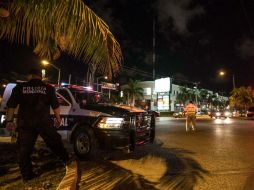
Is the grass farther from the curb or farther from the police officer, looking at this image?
Answer: the police officer

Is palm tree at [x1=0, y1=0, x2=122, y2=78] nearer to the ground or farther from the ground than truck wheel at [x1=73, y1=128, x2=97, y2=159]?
farther from the ground

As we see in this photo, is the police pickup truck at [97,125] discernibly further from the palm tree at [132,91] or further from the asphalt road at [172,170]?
the palm tree at [132,91]

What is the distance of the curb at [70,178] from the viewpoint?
5349mm

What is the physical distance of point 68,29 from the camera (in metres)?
6.54

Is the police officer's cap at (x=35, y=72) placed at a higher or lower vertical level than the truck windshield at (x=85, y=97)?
higher

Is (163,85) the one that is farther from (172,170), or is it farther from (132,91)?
(172,170)

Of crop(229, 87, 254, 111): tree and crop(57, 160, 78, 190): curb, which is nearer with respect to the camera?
crop(57, 160, 78, 190): curb

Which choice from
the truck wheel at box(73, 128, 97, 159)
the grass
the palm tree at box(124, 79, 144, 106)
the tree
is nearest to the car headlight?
the truck wheel at box(73, 128, 97, 159)

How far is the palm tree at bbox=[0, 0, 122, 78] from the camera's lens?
630cm

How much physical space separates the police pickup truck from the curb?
1.48 metres

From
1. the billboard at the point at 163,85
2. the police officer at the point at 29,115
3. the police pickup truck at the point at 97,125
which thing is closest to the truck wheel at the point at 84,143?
the police pickup truck at the point at 97,125

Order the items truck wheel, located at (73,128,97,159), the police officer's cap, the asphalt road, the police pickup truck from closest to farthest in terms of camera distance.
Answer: the police officer's cap
the asphalt road
the police pickup truck
truck wheel, located at (73,128,97,159)

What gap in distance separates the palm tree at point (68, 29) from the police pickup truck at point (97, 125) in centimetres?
188

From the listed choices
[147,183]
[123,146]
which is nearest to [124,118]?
[123,146]
